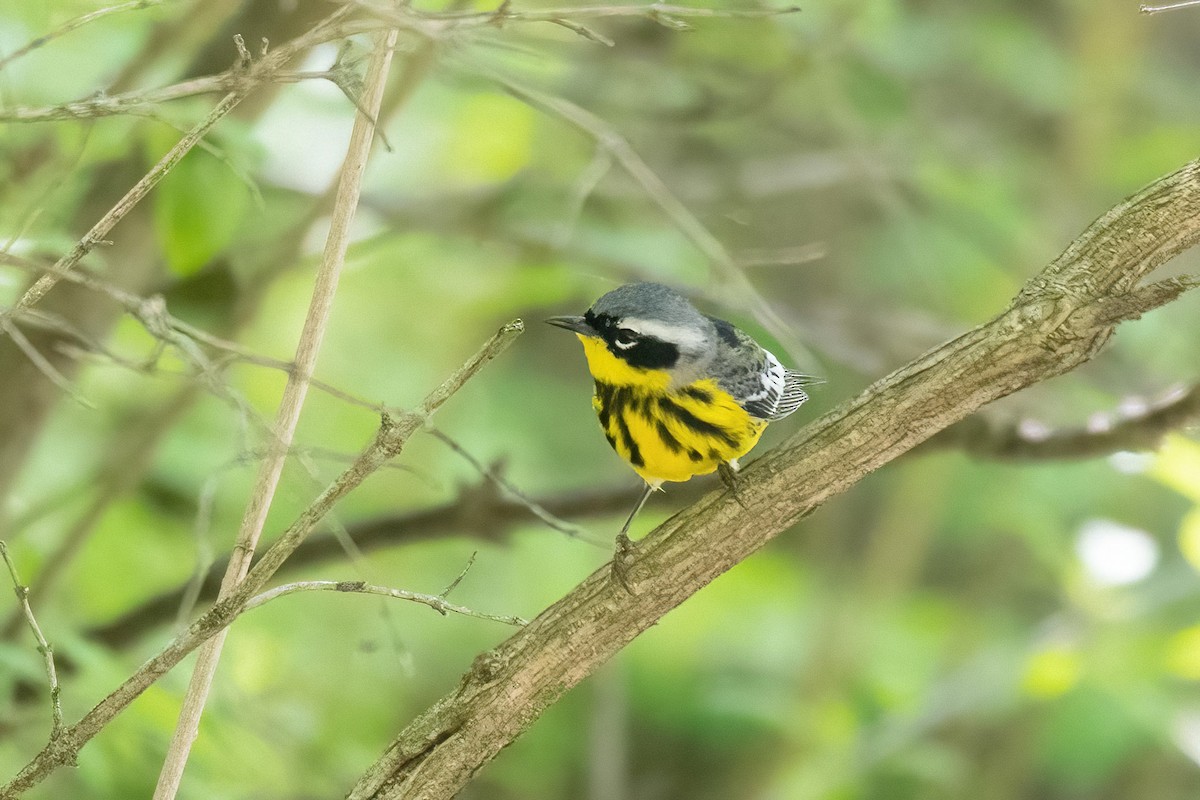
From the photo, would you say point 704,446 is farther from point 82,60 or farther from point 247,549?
point 82,60

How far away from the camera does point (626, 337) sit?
6.95 feet

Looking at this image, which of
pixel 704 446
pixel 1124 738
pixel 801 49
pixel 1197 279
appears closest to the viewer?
pixel 1197 279

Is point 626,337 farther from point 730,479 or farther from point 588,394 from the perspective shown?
point 588,394

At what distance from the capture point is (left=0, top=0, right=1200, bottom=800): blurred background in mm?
2150

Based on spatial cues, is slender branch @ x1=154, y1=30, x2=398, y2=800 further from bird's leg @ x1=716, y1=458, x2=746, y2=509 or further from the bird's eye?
the bird's eye

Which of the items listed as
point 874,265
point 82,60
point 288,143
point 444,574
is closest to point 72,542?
point 82,60

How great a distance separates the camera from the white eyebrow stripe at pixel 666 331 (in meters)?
2.09

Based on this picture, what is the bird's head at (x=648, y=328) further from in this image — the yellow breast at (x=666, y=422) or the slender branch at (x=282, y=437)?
the slender branch at (x=282, y=437)

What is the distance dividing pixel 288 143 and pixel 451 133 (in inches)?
25.8

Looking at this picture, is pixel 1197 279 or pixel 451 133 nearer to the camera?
pixel 1197 279

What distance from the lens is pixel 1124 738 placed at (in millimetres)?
3494

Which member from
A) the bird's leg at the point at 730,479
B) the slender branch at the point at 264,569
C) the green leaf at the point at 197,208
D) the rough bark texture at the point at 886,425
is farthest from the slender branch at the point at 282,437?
the bird's leg at the point at 730,479

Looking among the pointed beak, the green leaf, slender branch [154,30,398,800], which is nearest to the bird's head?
the pointed beak

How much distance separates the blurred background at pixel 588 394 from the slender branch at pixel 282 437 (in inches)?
9.2
